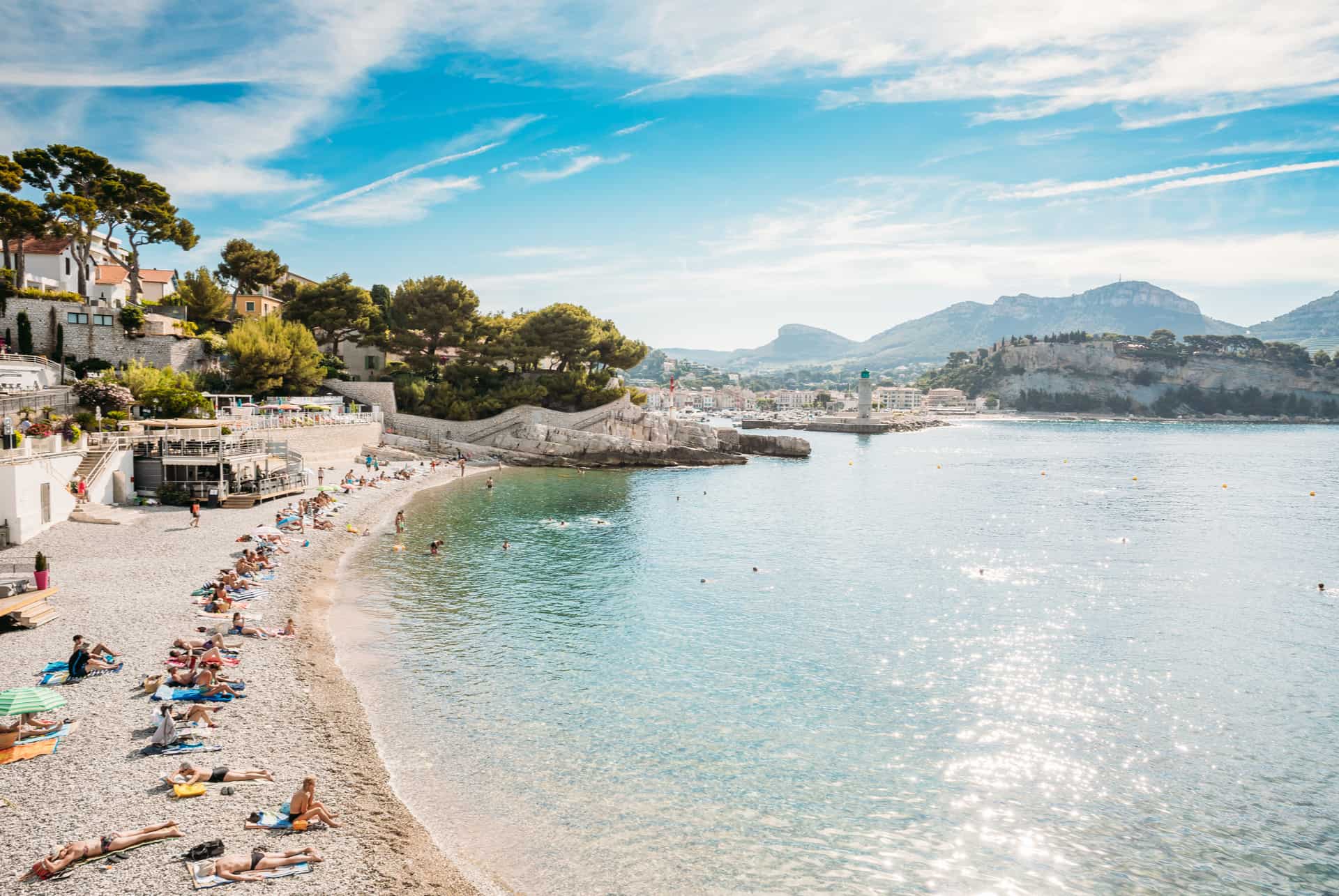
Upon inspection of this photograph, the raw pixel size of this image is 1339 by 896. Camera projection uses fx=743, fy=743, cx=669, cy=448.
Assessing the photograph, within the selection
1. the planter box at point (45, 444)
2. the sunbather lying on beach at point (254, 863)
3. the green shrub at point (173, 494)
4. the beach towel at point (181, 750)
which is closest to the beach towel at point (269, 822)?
the sunbather lying on beach at point (254, 863)

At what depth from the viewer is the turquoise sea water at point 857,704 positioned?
41.1 feet

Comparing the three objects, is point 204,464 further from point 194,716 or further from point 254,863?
point 254,863

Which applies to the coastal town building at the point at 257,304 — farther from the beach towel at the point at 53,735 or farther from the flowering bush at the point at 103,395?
the beach towel at the point at 53,735

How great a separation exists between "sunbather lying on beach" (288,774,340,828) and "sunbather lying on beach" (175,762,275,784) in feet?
4.75

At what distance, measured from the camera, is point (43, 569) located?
20578 millimetres

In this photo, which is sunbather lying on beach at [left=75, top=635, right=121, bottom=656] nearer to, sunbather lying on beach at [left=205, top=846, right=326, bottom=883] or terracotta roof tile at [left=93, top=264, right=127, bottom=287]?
sunbather lying on beach at [left=205, top=846, right=326, bottom=883]

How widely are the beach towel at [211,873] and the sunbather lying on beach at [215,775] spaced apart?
7.77 ft

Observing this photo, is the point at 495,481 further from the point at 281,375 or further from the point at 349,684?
the point at 349,684

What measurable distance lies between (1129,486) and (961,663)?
53.1 m

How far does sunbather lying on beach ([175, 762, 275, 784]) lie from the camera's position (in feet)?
40.0

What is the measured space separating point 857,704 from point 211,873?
13.8 metres

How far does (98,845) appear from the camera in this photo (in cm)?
1016

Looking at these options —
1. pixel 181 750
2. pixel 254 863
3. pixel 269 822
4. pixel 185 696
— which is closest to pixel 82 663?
pixel 185 696

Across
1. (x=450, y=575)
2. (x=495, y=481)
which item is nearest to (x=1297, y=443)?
(x=495, y=481)
